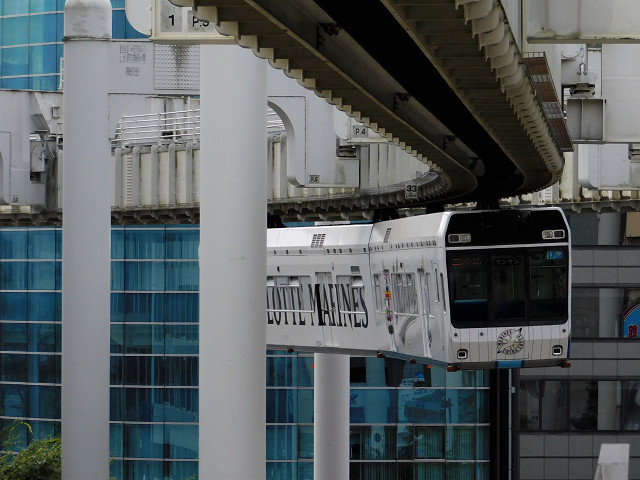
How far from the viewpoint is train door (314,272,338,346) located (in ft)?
85.2

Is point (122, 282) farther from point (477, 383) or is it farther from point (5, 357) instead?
point (477, 383)

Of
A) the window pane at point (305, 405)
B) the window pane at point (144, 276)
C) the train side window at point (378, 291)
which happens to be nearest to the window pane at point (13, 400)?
the window pane at point (144, 276)

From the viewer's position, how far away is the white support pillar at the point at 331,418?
32.3 metres

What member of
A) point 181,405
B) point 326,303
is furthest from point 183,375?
point 326,303

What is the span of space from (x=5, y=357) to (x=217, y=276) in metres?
31.4

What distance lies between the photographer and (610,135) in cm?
1839

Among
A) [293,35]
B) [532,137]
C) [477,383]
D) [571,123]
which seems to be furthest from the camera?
[477,383]

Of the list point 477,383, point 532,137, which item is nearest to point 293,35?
point 532,137

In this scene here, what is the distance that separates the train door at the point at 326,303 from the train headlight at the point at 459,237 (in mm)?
5713

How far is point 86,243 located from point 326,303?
14.6 feet

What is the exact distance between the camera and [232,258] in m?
15.9

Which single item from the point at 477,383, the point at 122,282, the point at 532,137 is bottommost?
the point at 477,383

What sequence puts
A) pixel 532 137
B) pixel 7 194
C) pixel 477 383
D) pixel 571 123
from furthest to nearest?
pixel 477 383, pixel 7 194, pixel 571 123, pixel 532 137

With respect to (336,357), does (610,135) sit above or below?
above
